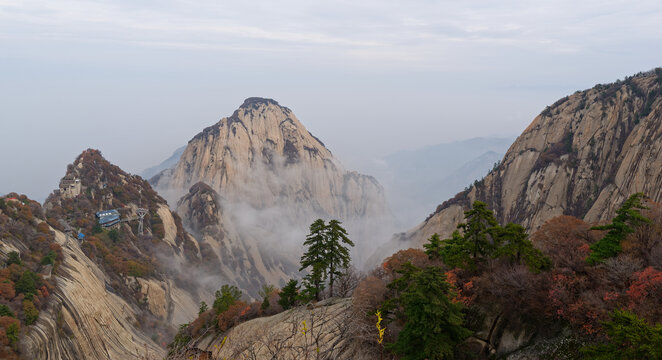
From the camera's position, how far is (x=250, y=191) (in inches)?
6791

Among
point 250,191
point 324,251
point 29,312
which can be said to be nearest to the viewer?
point 29,312

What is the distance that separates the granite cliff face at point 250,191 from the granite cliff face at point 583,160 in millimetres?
77784

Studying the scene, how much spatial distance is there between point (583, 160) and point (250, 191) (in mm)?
132748

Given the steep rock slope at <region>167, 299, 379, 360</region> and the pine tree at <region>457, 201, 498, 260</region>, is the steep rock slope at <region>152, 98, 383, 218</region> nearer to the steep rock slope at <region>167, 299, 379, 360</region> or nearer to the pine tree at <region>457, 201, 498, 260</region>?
the steep rock slope at <region>167, 299, 379, 360</region>

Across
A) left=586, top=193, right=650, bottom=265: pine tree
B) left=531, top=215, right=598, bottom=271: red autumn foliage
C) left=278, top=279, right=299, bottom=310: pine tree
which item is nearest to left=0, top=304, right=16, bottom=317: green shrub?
left=278, top=279, right=299, bottom=310: pine tree

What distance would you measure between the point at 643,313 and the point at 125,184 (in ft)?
366

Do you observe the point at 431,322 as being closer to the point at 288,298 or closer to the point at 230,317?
the point at 288,298

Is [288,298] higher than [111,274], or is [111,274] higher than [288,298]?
[111,274]

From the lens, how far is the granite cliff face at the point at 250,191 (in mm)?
135375

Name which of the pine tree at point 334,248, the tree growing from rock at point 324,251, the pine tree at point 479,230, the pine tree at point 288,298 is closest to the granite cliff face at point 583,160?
the pine tree at point 479,230

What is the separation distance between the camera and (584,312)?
21.7 metres

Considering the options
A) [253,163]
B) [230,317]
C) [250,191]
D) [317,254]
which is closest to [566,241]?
[317,254]

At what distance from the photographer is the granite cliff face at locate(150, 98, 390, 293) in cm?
13538

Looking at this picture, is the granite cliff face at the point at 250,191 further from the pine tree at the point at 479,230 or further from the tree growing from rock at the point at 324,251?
the pine tree at the point at 479,230
